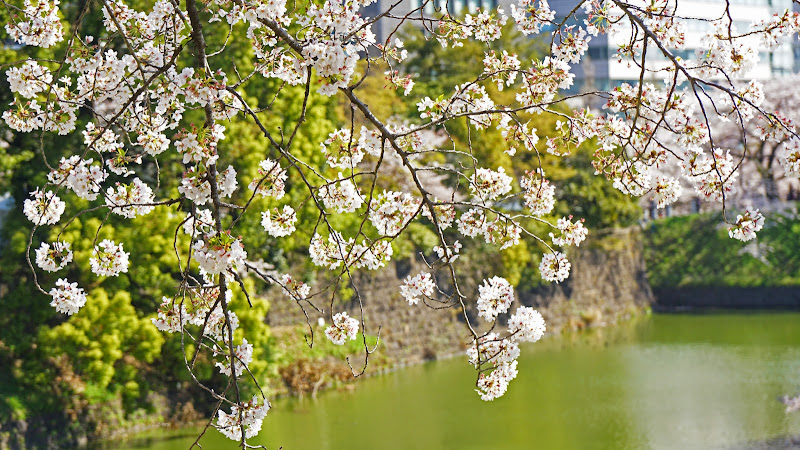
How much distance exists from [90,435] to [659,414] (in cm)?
460

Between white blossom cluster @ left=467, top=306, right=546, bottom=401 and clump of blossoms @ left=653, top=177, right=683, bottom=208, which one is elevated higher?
clump of blossoms @ left=653, top=177, right=683, bottom=208

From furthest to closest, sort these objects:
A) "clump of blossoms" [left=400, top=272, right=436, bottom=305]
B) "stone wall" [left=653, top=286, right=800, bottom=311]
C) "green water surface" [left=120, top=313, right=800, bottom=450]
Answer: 1. "stone wall" [left=653, top=286, right=800, bottom=311]
2. "green water surface" [left=120, top=313, right=800, bottom=450]
3. "clump of blossoms" [left=400, top=272, right=436, bottom=305]

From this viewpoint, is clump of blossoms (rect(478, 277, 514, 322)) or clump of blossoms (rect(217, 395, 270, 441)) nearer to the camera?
clump of blossoms (rect(217, 395, 270, 441))

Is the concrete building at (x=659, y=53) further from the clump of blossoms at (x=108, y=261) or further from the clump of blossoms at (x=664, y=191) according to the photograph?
the clump of blossoms at (x=108, y=261)

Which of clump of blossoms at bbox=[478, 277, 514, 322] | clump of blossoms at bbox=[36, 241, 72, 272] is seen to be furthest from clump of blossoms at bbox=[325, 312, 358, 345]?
clump of blossoms at bbox=[36, 241, 72, 272]

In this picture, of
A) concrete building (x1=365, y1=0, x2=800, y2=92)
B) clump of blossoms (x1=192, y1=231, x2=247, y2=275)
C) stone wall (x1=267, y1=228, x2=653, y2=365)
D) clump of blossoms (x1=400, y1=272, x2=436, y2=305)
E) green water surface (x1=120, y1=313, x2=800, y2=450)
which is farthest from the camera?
concrete building (x1=365, y1=0, x2=800, y2=92)

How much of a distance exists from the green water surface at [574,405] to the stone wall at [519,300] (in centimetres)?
44

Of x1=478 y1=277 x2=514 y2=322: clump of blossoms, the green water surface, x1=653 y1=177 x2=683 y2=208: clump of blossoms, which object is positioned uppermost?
x1=653 y1=177 x2=683 y2=208: clump of blossoms

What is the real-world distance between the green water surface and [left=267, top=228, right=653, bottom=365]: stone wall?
17.4 inches

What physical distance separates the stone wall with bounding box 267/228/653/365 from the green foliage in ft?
1.19

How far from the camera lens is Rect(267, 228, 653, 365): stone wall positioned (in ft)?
36.2

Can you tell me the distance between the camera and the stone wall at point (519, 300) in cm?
1104

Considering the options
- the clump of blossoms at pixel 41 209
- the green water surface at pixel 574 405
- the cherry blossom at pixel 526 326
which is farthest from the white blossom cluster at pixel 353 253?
the green water surface at pixel 574 405

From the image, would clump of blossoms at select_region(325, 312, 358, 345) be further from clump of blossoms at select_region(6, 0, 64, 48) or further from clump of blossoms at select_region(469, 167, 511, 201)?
clump of blossoms at select_region(6, 0, 64, 48)
